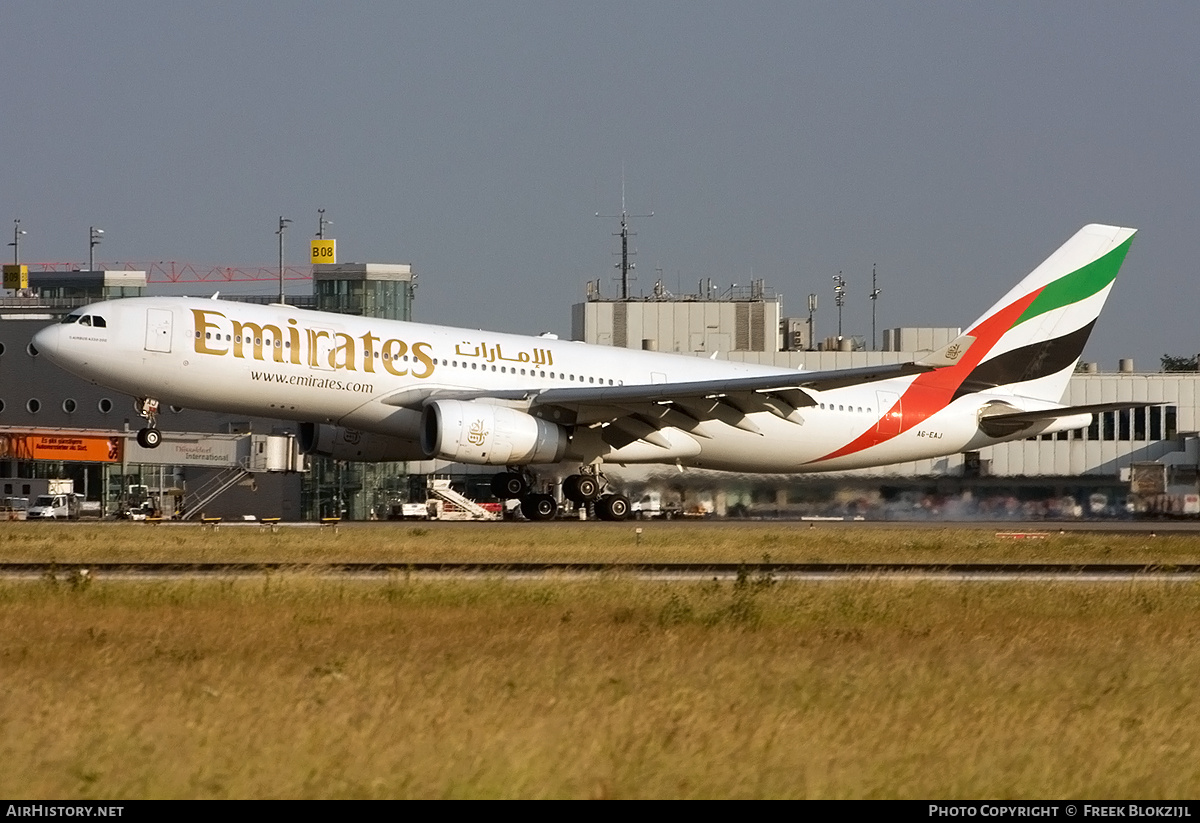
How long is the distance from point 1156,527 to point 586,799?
36003mm

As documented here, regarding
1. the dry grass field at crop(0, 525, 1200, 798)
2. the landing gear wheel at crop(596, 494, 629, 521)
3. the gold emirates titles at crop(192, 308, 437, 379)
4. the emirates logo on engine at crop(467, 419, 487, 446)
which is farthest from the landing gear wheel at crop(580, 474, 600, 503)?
the dry grass field at crop(0, 525, 1200, 798)

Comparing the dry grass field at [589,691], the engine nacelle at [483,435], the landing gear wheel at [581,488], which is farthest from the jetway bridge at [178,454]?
the dry grass field at [589,691]

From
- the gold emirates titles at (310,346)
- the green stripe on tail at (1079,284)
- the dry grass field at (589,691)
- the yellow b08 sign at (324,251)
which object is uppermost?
the yellow b08 sign at (324,251)

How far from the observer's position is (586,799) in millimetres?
8258

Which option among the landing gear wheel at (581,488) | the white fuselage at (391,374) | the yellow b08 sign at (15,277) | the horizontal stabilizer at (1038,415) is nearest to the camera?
the white fuselage at (391,374)

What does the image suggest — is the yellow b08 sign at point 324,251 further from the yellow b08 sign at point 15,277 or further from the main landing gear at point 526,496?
the main landing gear at point 526,496

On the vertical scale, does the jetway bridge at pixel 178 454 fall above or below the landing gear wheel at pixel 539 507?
above

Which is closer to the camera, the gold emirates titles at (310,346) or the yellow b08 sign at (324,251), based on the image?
the gold emirates titles at (310,346)

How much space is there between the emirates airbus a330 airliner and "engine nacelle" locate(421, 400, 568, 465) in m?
0.04

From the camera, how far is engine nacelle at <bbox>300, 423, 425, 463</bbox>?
38156mm

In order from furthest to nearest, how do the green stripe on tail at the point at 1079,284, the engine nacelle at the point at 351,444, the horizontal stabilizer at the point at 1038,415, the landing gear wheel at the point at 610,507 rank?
the green stripe on tail at the point at 1079,284 → the horizontal stabilizer at the point at 1038,415 → the landing gear wheel at the point at 610,507 → the engine nacelle at the point at 351,444

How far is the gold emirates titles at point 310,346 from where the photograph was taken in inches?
1329

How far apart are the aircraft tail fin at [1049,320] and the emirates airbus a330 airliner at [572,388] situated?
0.05m

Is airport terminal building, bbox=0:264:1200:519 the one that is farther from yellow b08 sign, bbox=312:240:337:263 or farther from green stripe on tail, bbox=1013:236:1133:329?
yellow b08 sign, bbox=312:240:337:263
